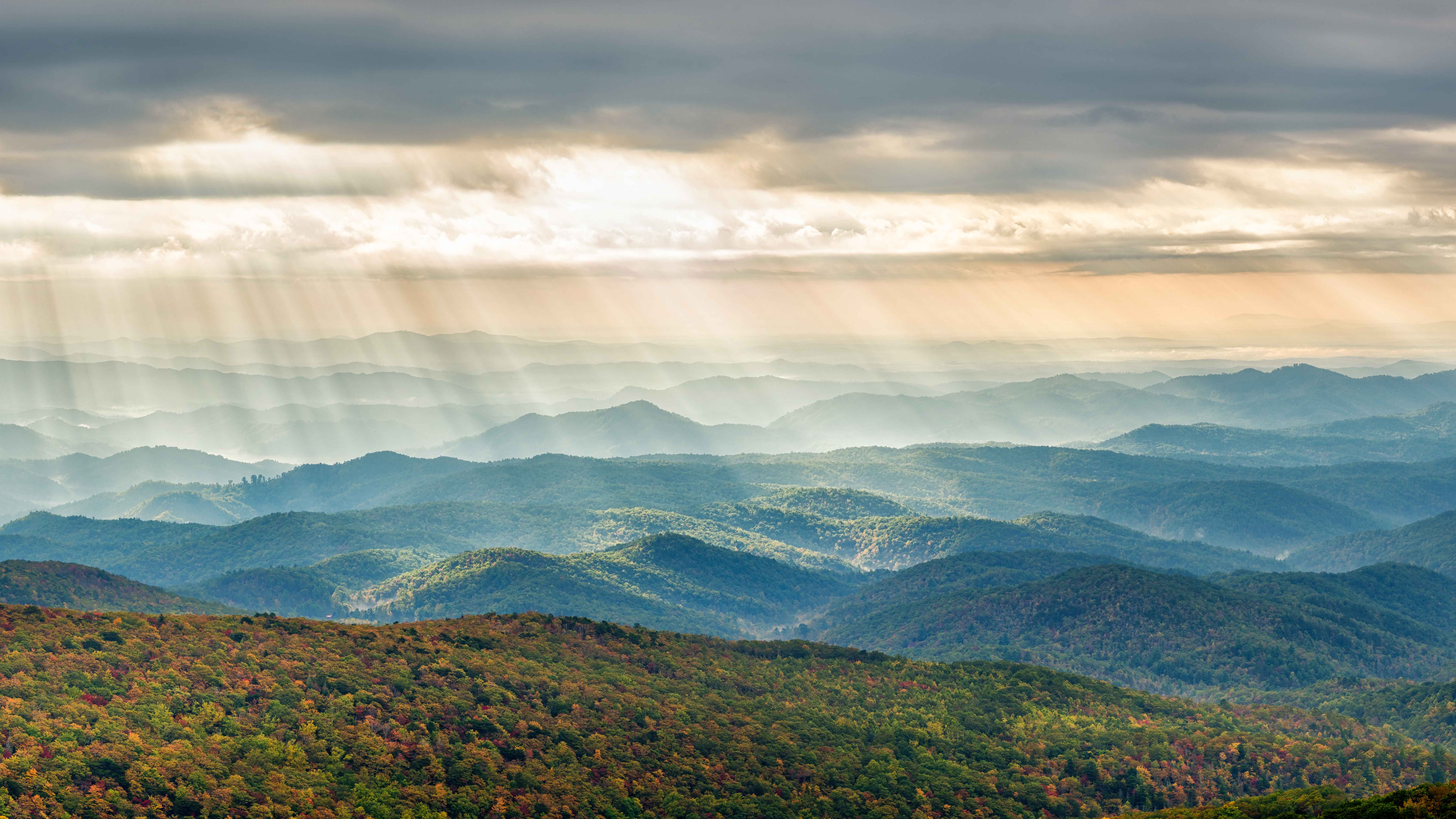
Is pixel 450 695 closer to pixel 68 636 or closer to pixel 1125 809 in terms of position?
pixel 68 636

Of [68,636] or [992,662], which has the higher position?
[68,636]

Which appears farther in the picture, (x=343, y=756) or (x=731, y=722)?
(x=731, y=722)

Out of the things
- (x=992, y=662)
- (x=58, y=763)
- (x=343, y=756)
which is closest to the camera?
(x=58, y=763)

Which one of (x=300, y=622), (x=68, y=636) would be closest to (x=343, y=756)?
(x=68, y=636)

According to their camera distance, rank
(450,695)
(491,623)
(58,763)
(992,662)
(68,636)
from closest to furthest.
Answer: (58,763), (68,636), (450,695), (491,623), (992,662)

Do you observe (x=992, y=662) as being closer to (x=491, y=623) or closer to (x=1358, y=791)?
(x=1358, y=791)

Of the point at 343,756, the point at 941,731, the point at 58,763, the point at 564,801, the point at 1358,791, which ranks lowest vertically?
the point at 1358,791
